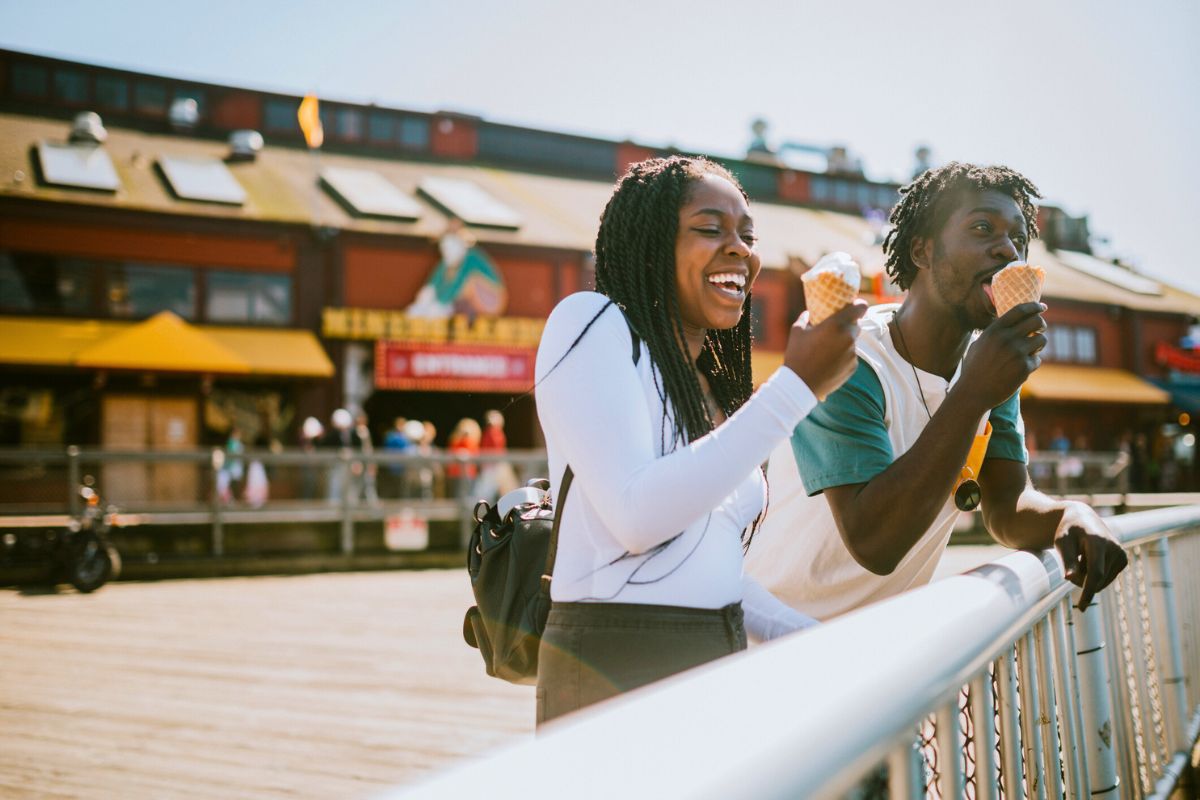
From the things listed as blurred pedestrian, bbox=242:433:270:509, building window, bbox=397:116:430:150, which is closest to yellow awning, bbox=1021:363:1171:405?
building window, bbox=397:116:430:150

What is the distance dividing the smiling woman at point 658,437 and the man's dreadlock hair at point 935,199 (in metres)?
0.73

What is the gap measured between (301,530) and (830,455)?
12.4m

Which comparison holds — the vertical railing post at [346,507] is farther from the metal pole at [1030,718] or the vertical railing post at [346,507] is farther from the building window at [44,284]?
the metal pole at [1030,718]

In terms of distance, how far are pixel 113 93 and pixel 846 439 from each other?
28.7 m

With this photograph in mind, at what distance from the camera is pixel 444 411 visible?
24422 millimetres

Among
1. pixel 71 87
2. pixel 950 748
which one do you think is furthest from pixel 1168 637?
pixel 71 87

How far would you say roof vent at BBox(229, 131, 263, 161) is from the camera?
2536 centimetres

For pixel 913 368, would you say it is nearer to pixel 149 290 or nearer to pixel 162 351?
pixel 162 351

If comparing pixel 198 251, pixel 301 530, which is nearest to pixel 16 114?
pixel 198 251

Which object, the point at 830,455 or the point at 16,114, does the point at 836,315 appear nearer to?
the point at 830,455

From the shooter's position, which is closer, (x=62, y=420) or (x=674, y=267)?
(x=674, y=267)

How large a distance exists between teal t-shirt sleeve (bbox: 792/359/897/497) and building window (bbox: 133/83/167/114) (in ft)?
93.4

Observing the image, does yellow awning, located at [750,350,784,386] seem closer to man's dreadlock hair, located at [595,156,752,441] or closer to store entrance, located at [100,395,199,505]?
store entrance, located at [100,395,199,505]

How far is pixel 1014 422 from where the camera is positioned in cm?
239
